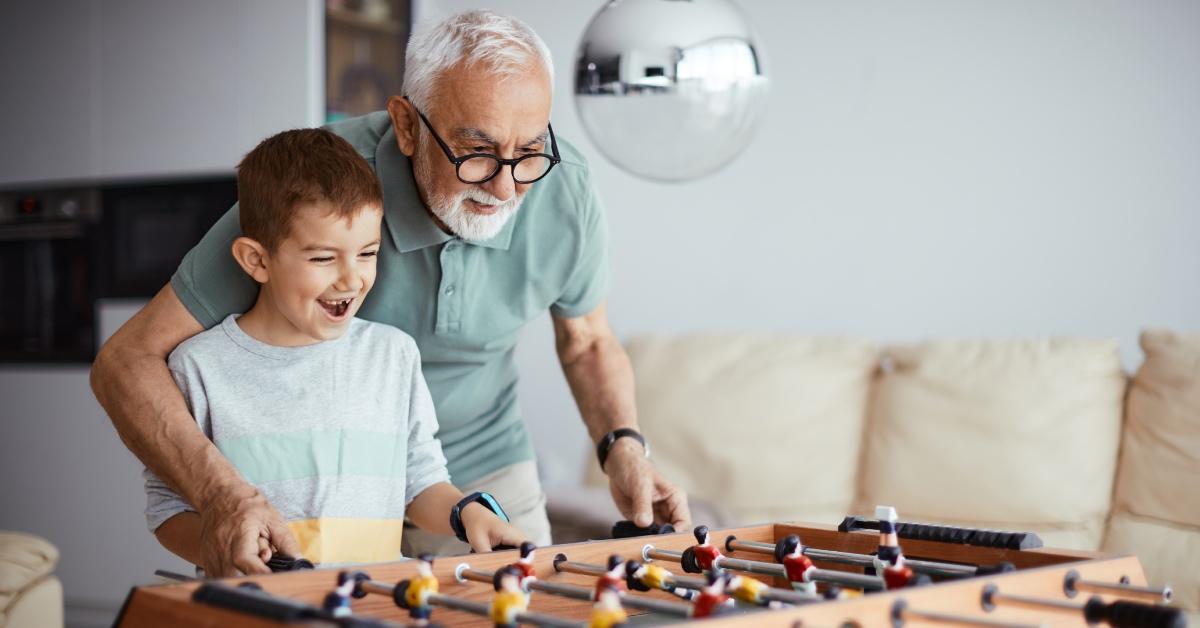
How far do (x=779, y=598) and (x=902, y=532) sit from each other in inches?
16.9

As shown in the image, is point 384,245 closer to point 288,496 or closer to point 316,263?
point 316,263

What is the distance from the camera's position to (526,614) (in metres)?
1.17

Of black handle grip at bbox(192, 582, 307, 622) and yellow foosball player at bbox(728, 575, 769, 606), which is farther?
yellow foosball player at bbox(728, 575, 769, 606)

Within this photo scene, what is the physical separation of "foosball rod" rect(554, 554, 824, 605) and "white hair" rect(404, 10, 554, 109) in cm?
73

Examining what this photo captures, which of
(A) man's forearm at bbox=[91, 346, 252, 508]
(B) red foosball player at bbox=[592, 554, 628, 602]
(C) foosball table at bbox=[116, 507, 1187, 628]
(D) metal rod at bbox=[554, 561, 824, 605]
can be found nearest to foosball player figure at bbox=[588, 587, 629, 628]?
(C) foosball table at bbox=[116, 507, 1187, 628]

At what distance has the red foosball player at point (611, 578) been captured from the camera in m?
1.29

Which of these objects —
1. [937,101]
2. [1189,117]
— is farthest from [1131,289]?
[937,101]

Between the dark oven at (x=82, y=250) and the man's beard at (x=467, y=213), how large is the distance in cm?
285

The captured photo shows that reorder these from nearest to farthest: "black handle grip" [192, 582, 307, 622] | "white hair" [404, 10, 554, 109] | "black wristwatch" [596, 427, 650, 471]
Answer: "black handle grip" [192, 582, 307, 622]
"white hair" [404, 10, 554, 109]
"black wristwatch" [596, 427, 650, 471]

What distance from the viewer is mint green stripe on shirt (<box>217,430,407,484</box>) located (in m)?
1.67

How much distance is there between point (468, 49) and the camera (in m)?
1.78

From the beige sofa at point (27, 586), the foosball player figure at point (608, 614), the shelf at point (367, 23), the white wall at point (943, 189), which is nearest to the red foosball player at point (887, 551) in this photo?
the foosball player figure at point (608, 614)

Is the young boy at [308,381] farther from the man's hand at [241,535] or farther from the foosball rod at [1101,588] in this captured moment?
the foosball rod at [1101,588]

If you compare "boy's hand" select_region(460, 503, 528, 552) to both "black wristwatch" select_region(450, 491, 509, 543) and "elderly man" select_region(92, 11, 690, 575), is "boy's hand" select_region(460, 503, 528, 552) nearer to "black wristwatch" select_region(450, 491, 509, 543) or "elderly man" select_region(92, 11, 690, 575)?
"black wristwatch" select_region(450, 491, 509, 543)
